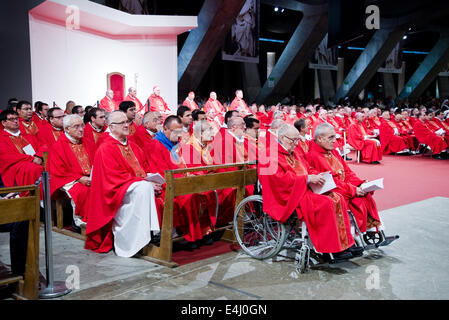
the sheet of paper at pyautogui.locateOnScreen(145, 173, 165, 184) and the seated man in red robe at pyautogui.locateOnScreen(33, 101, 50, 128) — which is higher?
the seated man in red robe at pyautogui.locateOnScreen(33, 101, 50, 128)

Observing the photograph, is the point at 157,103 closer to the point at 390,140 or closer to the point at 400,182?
the point at 400,182

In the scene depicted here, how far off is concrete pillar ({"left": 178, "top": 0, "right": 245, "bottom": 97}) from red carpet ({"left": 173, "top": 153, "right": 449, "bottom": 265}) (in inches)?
292

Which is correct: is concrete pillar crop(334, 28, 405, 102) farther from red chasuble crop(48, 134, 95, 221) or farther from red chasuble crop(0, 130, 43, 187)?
red chasuble crop(0, 130, 43, 187)

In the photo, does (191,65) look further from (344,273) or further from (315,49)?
(344,273)

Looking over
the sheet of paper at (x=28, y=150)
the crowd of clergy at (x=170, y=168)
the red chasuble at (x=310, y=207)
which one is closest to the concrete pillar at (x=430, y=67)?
the crowd of clergy at (x=170, y=168)

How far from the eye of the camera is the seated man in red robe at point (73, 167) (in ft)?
16.3

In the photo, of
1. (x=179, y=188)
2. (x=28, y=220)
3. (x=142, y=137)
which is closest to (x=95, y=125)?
(x=142, y=137)

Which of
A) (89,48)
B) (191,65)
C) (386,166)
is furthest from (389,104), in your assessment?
(89,48)

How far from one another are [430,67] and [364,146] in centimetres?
2043

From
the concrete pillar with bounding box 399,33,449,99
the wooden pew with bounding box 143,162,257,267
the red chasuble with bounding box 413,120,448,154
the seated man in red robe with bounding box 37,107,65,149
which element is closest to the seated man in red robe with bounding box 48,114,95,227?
the wooden pew with bounding box 143,162,257,267

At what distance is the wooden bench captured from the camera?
3.04m

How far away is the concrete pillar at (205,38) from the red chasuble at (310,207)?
1296 centimetres

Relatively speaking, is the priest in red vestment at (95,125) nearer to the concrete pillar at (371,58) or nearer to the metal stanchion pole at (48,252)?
the metal stanchion pole at (48,252)

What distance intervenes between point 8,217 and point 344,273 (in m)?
2.79
